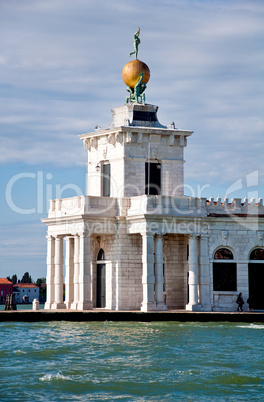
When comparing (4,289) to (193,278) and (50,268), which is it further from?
(193,278)

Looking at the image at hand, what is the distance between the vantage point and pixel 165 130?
1983 inches

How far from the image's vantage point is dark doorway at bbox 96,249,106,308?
1955 inches

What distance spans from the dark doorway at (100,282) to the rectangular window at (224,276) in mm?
6134

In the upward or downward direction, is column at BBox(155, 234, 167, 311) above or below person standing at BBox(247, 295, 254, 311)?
above

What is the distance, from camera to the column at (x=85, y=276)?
1849 inches

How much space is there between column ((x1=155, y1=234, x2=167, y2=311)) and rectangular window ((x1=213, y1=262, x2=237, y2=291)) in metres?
3.42

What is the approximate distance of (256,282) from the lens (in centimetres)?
4912

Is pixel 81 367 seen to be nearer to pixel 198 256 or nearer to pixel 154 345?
pixel 154 345

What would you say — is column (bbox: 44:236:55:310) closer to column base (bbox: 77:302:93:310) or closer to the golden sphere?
column base (bbox: 77:302:93:310)

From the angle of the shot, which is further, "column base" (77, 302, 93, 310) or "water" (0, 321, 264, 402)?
"column base" (77, 302, 93, 310)

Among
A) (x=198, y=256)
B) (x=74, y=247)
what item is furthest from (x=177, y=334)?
(x=74, y=247)

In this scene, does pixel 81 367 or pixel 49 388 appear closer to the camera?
pixel 49 388

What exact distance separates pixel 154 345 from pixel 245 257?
1449cm

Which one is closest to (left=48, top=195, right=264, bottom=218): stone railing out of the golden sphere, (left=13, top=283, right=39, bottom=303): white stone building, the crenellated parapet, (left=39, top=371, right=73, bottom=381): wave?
the crenellated parapet
